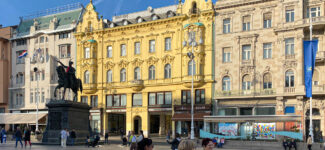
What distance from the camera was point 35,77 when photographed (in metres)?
64.9

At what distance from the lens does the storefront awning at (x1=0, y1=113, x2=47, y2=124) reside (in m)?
60.8

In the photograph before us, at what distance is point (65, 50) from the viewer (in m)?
62.8

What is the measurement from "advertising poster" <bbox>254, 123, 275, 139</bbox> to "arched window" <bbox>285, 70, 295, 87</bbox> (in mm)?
7527

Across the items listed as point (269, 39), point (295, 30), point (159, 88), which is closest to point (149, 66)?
point (159, 88)

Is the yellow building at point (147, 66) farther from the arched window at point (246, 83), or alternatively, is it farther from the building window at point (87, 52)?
the arched window at point (246, 83)

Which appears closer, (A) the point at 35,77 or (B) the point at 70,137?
(B) the point at 70,137

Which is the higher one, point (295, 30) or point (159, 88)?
point (295, 30)

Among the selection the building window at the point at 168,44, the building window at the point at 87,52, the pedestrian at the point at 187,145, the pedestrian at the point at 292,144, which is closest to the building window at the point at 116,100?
the building window at the point at 87,52

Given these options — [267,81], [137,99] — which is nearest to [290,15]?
[267,81]


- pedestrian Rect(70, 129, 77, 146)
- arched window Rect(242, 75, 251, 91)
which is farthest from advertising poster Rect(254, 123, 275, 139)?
pedestrian Rect(70, 129, 77, 146)

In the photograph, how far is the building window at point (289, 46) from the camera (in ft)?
143

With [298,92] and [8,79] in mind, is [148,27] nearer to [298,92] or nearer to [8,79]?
[298,92]

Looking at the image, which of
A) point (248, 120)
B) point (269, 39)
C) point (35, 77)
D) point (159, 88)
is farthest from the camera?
point (35, 77)

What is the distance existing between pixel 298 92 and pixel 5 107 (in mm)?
50805
